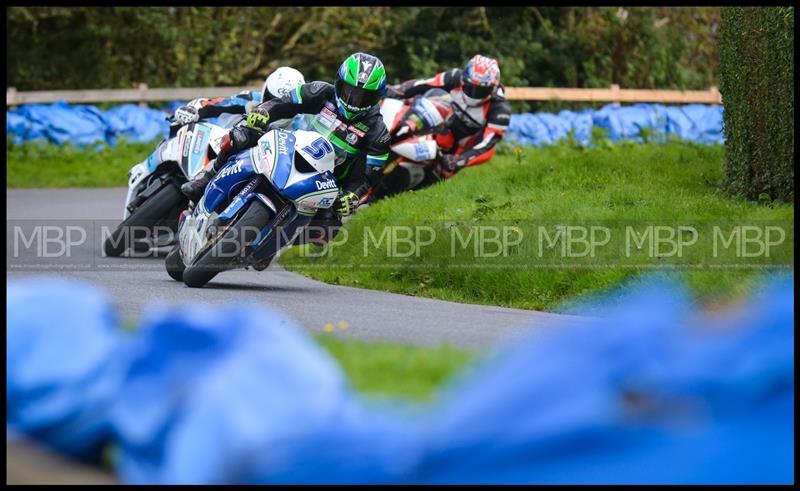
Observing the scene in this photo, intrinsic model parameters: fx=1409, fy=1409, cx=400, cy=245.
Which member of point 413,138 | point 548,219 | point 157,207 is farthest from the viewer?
point 413,138

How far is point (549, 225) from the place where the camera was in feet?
39.3

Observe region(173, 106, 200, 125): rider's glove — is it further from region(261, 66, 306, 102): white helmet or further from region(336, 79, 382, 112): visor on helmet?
region(336, 79, 382, 112): visor on helmet

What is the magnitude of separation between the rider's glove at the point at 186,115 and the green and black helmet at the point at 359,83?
2.34 m

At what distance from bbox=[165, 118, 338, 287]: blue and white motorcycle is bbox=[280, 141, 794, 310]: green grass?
63.5 inches

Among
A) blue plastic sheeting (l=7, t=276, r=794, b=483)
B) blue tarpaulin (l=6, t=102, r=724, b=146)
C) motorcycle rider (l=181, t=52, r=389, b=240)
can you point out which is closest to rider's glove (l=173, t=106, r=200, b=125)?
motorcycle rider (l=181, t=52, r=389, b=240)

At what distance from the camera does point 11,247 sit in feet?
45.1

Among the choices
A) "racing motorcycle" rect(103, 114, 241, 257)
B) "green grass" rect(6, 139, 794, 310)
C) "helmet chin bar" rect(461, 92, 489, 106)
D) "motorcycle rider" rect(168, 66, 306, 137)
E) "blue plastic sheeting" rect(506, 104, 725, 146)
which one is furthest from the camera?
"blue plastic sheeting" rect(506, 104, 725, 146)

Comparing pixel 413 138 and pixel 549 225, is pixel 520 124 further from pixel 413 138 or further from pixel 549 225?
pixel 549 225

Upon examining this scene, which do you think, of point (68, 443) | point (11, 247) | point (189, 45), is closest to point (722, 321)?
point (68, 443)

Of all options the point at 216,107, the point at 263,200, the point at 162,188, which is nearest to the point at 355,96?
the point at 263,200

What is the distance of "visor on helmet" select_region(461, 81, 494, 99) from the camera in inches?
620

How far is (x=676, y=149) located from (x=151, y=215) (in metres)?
8.00

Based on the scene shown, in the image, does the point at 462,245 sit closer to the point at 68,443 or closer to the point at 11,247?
the point at 11,247

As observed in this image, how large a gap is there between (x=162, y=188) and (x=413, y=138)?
11.4ft
